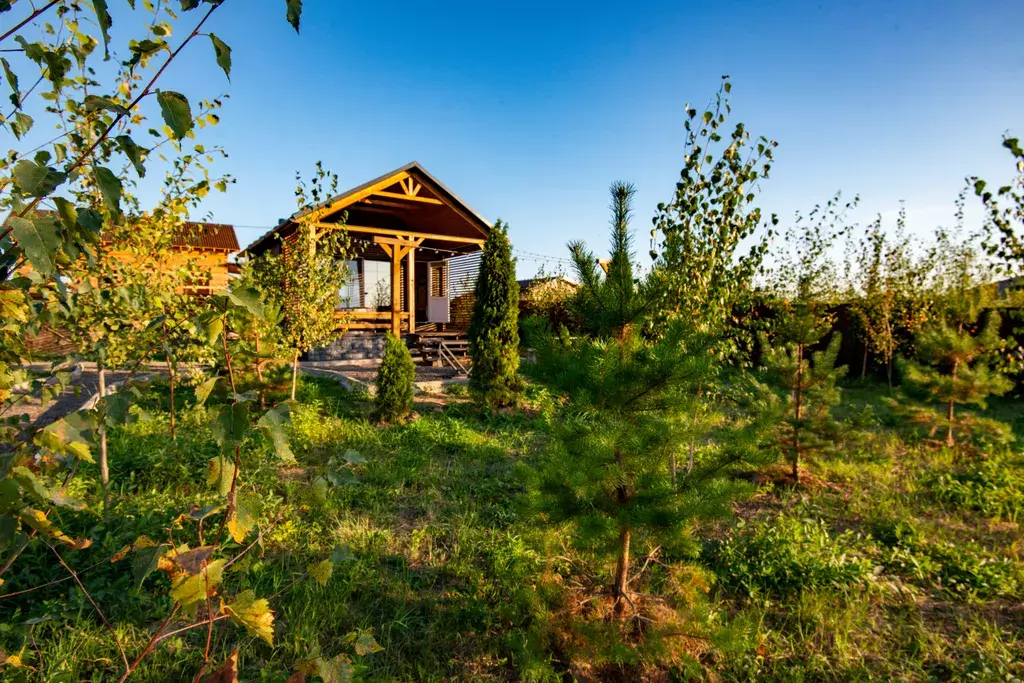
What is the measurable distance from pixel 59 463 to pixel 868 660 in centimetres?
404

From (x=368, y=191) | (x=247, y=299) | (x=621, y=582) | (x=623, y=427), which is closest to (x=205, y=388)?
(x=247, y=299)

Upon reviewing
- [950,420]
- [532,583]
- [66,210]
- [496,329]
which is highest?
[66,210]

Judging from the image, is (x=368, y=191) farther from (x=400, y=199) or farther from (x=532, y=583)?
(x=532, y=583)

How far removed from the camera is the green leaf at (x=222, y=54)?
3.22ft

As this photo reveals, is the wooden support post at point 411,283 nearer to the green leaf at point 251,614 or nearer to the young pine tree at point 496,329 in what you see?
the young pine tree at point 496,329

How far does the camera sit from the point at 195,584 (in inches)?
43.6

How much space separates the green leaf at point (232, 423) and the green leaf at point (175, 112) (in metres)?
0.56

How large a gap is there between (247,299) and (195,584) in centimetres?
61

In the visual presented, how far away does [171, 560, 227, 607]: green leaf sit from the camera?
1092mm

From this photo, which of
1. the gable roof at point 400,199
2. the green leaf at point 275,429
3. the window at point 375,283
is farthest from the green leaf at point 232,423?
the window at point 375,283

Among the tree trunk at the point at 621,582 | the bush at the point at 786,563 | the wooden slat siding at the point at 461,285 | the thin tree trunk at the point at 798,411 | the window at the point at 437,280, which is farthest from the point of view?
the window at the point at 437,280

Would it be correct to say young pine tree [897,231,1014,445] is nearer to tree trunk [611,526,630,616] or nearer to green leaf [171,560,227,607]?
tree trunk [611,526,630,616]

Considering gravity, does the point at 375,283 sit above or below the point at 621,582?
above

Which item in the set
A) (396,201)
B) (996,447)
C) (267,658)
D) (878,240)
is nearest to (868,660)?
(267,658)
